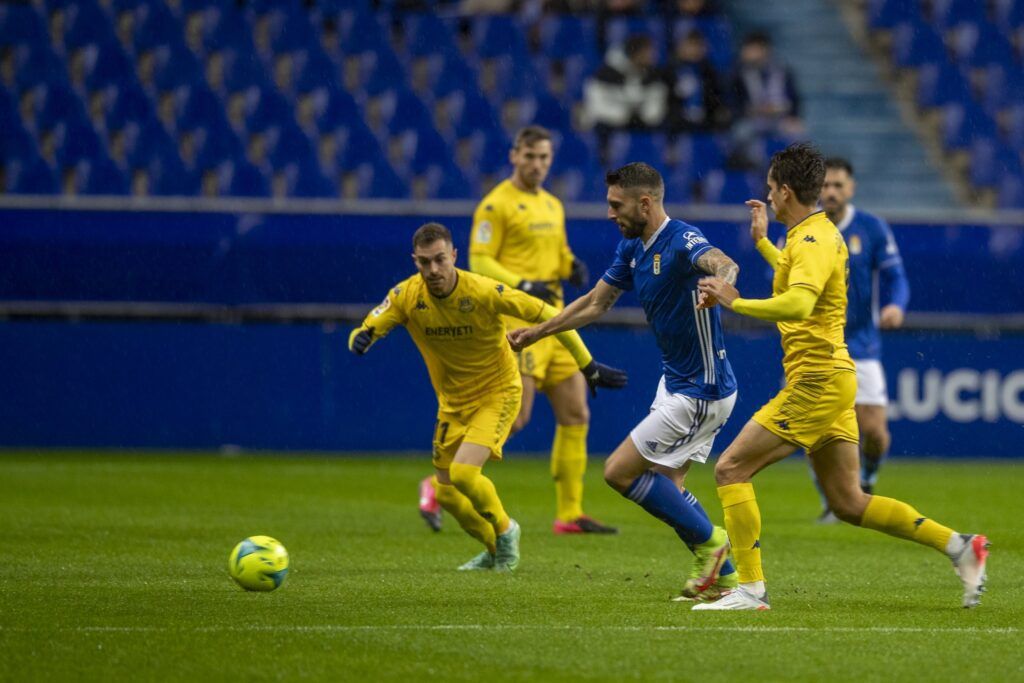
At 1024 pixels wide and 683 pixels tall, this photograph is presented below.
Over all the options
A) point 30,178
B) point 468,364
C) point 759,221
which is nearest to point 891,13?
point 30,178

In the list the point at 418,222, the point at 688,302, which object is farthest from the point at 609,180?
the point at 418,222

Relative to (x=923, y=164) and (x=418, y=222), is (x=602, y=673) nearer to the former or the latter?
(x=418, y=222)

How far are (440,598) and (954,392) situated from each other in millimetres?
9988

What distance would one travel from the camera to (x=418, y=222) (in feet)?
54.5

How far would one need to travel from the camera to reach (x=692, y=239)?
7789mm

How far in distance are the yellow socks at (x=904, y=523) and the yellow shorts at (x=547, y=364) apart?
12.5 ft

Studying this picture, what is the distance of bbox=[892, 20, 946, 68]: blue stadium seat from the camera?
74.0ft

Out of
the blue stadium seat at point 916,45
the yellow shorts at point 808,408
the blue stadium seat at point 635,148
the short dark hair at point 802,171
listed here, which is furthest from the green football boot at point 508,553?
the blue stadium seat at point 916,45

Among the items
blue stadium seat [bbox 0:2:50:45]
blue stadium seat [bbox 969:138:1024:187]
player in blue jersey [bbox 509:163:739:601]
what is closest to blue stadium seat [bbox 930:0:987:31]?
blue stadium seat [bbox 969:138:1024:187]

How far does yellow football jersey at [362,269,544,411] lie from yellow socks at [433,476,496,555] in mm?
489

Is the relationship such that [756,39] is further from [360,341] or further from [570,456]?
[360,341]

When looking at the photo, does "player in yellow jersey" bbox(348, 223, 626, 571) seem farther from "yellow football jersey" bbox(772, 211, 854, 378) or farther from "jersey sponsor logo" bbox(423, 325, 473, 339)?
"yellow football jersey" bbox(772, 211, 854, 378)

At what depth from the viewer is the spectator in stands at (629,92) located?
19984 millimetres

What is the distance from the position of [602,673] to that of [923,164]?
673 inches
